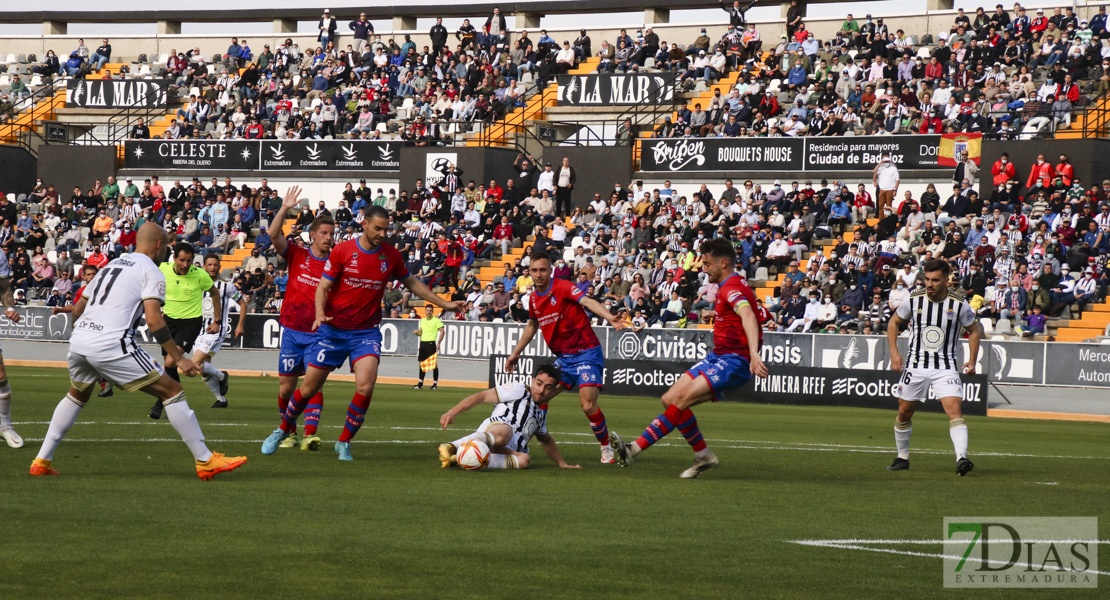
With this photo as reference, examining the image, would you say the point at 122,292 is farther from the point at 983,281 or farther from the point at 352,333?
the point at 983,281

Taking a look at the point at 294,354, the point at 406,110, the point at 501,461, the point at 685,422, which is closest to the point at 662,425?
the point at 685,422

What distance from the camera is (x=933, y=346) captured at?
13.4 metres

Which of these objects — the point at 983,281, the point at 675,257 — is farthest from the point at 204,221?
the point at 983,281

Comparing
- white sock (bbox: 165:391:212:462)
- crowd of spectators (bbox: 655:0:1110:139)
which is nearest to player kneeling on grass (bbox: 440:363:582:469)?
white sock (bbox: 165:391:212:462)

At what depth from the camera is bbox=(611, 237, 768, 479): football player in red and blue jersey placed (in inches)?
462

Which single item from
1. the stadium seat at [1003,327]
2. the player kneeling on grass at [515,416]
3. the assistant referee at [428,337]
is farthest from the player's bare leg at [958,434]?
the assistant referee at [428,337]

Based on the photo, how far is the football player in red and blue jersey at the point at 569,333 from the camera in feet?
42.1

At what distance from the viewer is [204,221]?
4409 cm

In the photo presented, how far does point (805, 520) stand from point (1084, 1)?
34.6 m

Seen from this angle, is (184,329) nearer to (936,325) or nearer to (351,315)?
(351,315)

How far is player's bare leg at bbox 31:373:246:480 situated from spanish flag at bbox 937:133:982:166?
28.9 metres

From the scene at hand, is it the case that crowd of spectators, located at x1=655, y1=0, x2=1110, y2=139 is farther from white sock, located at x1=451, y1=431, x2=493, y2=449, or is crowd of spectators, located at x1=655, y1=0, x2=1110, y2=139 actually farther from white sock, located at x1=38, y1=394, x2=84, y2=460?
white sock, located at x1=38, y1=394, x2=84, y2=460

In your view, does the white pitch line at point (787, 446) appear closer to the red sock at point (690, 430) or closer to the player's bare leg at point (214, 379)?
the player's bare leg at point (214, 379)

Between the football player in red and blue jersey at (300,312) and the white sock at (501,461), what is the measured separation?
2140mm
